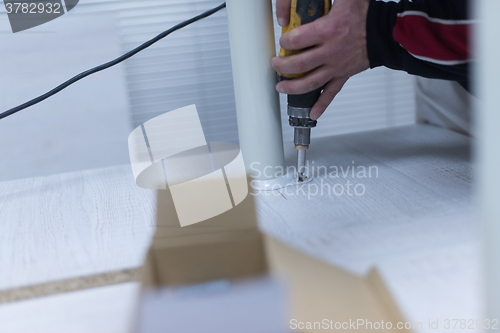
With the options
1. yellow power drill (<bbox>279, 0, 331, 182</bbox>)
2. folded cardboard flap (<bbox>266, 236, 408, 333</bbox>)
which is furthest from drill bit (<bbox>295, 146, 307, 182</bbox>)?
folded cardboard flap (<bbox>266, 236, 408, 333</bbox>)

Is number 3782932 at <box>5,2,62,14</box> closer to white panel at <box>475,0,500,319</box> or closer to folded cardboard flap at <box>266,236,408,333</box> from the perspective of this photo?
folded cardboard flap at <box>266,236,408,333</box>

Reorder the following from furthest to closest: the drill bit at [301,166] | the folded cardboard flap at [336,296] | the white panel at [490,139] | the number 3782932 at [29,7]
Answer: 1. the number 3782932 at [29,7]
2. the drill bit at [301,166]
3. the folded cardboard flap at [336,296]
4. the white panel at [490,139]

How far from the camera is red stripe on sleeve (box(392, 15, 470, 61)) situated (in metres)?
0.44

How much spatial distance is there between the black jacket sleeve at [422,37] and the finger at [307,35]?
61 mm

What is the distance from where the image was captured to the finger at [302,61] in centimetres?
49

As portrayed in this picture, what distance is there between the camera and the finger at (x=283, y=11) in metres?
0.50

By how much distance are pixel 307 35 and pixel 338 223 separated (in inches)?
9.0

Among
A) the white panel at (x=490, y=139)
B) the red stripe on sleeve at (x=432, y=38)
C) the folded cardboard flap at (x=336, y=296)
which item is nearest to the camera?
the white panel at (x=490, y=139)

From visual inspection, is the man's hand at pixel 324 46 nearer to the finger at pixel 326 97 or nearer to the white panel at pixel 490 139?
the finger at pixel 326 97

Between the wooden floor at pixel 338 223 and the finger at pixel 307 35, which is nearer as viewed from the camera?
the wooden floor at pixel 338 223

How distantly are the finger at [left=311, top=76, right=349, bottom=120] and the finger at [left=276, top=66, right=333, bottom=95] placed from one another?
0.07ft

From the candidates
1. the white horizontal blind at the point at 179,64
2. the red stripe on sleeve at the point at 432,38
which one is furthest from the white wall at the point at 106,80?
the red stripe on sleeve at the point at 432,38

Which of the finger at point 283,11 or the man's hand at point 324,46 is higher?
the finger at point 283,11
